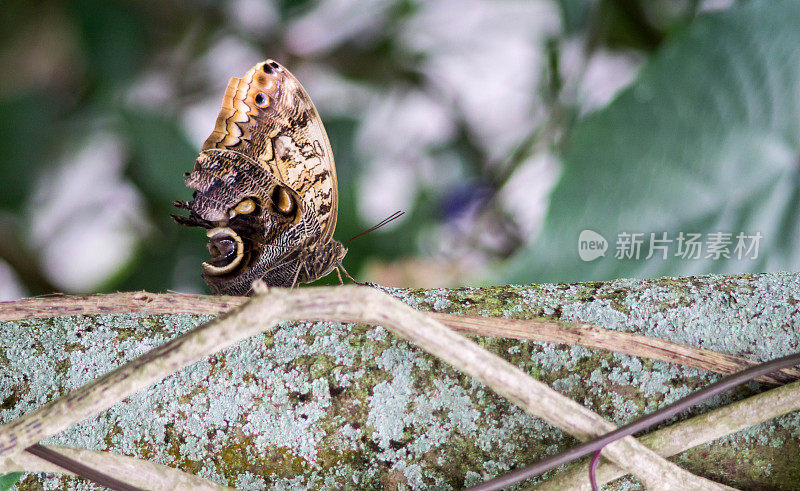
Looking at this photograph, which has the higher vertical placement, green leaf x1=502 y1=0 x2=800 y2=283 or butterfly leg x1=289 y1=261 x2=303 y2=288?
butterfly leg x1=289 y1=261 x2=303 y2=288

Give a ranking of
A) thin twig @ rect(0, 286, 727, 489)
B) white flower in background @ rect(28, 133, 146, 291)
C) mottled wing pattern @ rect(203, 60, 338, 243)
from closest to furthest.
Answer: thin twig @ rect(0, 286, 727, 489) → mottled wing pattern @ rect(203, 60, 338, 243) → white flower in background @ rect(28, 133, 146, 291)

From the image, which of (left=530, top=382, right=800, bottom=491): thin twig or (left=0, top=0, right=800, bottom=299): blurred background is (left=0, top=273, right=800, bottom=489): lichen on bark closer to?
(left=530, top=382, right=800, bottom=491): thin twig

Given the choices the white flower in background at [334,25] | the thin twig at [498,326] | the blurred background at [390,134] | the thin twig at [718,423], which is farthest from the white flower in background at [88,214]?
the thin twig at [718,423]

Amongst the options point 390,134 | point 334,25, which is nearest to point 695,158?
point 390,134

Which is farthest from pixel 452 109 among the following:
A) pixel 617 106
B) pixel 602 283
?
pixel 602 283

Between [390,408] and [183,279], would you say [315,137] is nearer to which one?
[390,408]

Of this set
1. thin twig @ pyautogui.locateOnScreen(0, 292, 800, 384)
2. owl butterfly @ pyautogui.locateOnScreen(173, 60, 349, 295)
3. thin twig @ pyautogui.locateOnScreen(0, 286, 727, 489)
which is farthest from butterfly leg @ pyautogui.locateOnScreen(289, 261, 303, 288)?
thin twig @ pyautogui.locateOnScreen(0, 286, 727, 489)

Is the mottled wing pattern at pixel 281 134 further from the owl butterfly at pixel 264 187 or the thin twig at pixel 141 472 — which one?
the thin twig at pixel 141 472

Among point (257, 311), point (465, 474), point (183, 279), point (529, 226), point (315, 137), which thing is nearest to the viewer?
point (257, 311)
